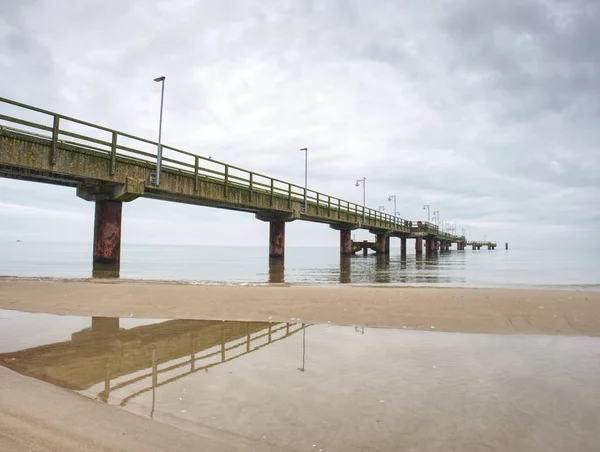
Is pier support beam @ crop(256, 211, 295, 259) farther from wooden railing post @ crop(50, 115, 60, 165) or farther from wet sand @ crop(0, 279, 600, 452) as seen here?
wet sand @ crop(0, 279, 600, 452)

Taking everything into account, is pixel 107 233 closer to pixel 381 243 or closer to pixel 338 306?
pixel 338 306

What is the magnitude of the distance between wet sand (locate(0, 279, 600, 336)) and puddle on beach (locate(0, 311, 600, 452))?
711mm

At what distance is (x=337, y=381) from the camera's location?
4.06 m

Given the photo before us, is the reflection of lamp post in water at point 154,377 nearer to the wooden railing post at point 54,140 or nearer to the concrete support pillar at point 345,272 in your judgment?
the concrete support pillar at point 345,272

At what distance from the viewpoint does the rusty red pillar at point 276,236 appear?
116ft

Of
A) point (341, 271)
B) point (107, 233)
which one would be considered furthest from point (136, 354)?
point (341, 271)

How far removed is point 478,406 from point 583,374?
1.76m

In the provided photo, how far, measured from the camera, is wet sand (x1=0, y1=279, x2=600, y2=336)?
280 inches

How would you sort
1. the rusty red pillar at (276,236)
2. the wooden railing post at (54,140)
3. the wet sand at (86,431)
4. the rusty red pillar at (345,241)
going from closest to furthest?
the wet sand at (86,431)
the wooden railing post at (54,140)
the rusty red pillar at (276,236)
the rusty red pillar at (345,241)

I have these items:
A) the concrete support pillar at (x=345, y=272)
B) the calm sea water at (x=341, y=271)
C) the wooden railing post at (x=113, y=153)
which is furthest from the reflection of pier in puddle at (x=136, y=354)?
the wooden railing post at (x=113, y=153)

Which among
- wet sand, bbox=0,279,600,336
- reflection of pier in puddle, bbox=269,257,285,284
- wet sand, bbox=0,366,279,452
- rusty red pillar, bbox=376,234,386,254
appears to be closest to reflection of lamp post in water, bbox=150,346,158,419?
wet sand, bbox=0,366,279,452

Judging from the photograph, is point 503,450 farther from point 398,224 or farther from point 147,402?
point 398,224

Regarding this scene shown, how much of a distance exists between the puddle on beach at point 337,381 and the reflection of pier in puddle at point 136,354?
0.07 ft

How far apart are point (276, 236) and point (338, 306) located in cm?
2750
